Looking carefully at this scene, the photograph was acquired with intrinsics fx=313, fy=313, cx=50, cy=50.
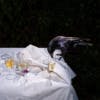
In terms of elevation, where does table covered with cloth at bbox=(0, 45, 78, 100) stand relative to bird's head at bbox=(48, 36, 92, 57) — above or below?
below

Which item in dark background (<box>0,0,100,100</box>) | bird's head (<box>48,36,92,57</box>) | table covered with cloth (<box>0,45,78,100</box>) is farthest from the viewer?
dark background (<box>0,0,100,100</box>)

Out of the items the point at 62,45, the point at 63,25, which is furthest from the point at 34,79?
the point at 63,25

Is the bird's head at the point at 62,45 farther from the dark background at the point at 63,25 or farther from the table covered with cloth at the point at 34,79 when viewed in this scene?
the dark background at the point at 63,25

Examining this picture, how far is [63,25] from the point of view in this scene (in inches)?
125

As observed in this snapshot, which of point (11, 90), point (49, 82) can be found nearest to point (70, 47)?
point (49, 82)

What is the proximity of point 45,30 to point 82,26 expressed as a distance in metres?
0.38

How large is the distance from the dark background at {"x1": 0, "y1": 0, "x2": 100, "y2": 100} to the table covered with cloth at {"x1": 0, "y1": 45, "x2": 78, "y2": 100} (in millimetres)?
973

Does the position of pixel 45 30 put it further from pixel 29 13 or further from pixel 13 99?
pixel 13 99

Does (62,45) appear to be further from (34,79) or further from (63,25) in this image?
(63,25)

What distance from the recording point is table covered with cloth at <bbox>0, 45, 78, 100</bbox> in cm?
189

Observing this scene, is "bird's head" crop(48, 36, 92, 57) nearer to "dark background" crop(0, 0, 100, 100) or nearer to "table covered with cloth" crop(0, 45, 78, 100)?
"table covered with cloth" crop(0, 45, 78, 100)

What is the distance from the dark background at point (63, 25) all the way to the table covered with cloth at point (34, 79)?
973 millimetres

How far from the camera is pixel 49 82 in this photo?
1938mm

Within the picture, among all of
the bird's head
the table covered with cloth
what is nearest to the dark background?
the bird's head
